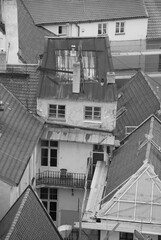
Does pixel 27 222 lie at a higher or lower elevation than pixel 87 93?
lower

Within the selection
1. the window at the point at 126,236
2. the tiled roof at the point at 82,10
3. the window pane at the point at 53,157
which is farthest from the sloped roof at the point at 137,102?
the tiled roof at the point at 82,10

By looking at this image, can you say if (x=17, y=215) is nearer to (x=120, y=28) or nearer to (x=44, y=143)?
(x=44, y=143)

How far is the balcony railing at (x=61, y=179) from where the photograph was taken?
45719 millimetres

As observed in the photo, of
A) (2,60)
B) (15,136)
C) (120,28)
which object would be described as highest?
(120,28)

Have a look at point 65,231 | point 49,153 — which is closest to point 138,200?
point 65,231

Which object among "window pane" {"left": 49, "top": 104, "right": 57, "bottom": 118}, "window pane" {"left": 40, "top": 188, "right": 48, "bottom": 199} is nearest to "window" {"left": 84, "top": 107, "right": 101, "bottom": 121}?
"window pane" {"left": 49, "top": 104, "right": 57, "bottom": 118}

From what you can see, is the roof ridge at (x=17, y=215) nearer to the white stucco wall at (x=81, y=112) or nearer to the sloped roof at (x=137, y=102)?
the white stucco wall at (x=81, y=112)

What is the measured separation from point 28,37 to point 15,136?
20498 mm

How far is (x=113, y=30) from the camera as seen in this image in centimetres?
6844

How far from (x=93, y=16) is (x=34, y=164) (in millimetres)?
26165

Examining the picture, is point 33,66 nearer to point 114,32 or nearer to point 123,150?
point 123,150

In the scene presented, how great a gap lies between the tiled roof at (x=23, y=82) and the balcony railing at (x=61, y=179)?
4357 millimetres

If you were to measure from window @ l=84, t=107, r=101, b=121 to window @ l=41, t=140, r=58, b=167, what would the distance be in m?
2.76

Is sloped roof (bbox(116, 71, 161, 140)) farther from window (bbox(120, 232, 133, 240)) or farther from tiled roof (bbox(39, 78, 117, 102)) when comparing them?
window (bbox(120, 232, 133, 240))
